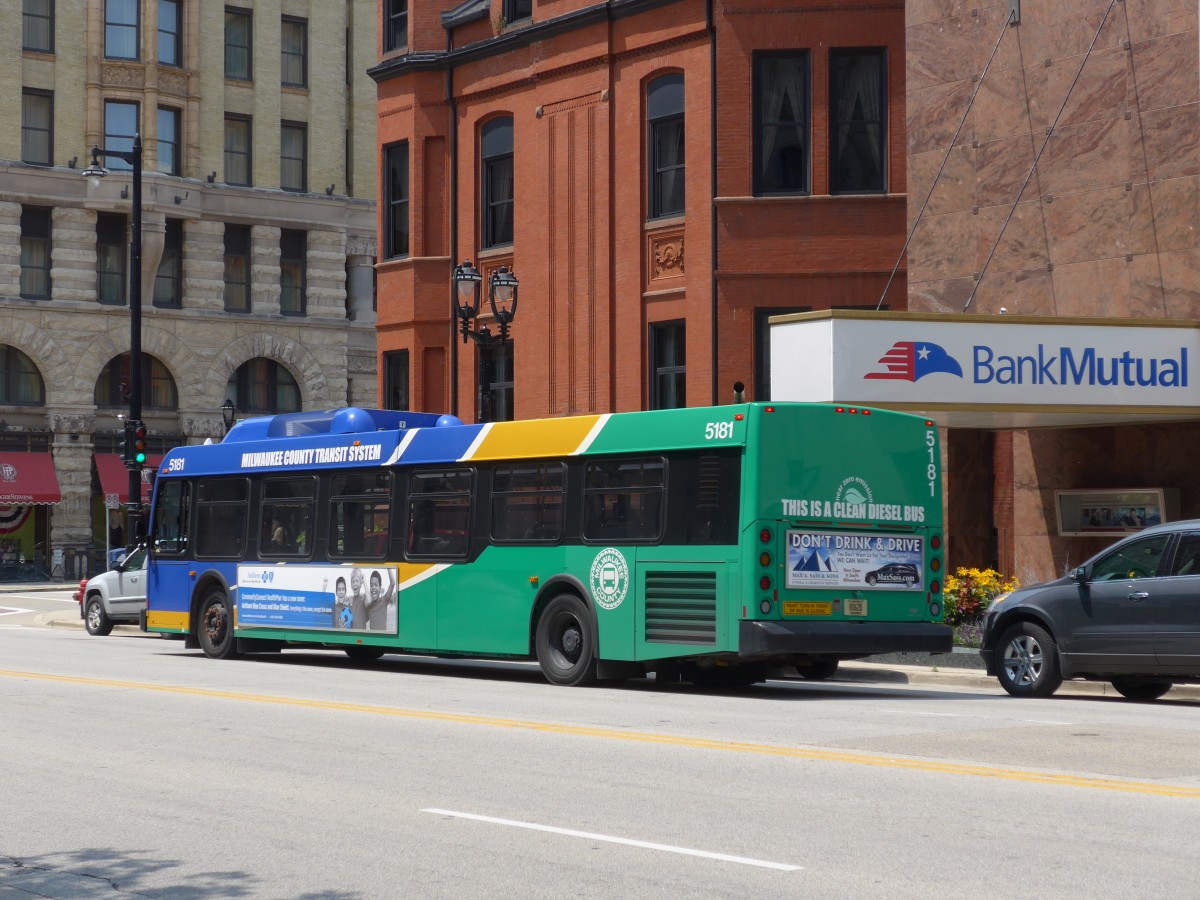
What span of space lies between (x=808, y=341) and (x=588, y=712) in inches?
348

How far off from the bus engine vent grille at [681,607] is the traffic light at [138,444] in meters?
20.1

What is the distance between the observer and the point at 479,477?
19781mm

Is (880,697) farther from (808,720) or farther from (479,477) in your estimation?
(479,477)

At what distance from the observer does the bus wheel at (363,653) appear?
2291 centimetres

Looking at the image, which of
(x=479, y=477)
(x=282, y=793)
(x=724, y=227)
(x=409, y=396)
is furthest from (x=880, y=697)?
(x=409, y=396)

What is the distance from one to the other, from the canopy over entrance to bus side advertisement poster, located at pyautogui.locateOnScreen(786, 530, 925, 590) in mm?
4892

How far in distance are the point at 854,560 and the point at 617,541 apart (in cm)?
249

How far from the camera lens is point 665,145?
30.2 m

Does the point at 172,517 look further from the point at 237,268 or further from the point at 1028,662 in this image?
the point at 237,268

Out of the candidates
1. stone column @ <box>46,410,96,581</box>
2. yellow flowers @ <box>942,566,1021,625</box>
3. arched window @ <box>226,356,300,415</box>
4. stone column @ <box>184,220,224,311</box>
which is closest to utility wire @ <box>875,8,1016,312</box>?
yellow flowers @ <box>942,566,1021,625</box>

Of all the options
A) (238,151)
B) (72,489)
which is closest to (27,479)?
(72,489)

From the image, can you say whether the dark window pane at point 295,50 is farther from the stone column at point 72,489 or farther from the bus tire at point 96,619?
the bus tire at point 96,619

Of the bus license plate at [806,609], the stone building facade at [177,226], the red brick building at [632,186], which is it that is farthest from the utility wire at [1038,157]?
the stone building facade at [177,226]

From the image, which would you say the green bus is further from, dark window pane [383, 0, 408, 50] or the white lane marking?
dark window pane [383, 0, 408, 50]
